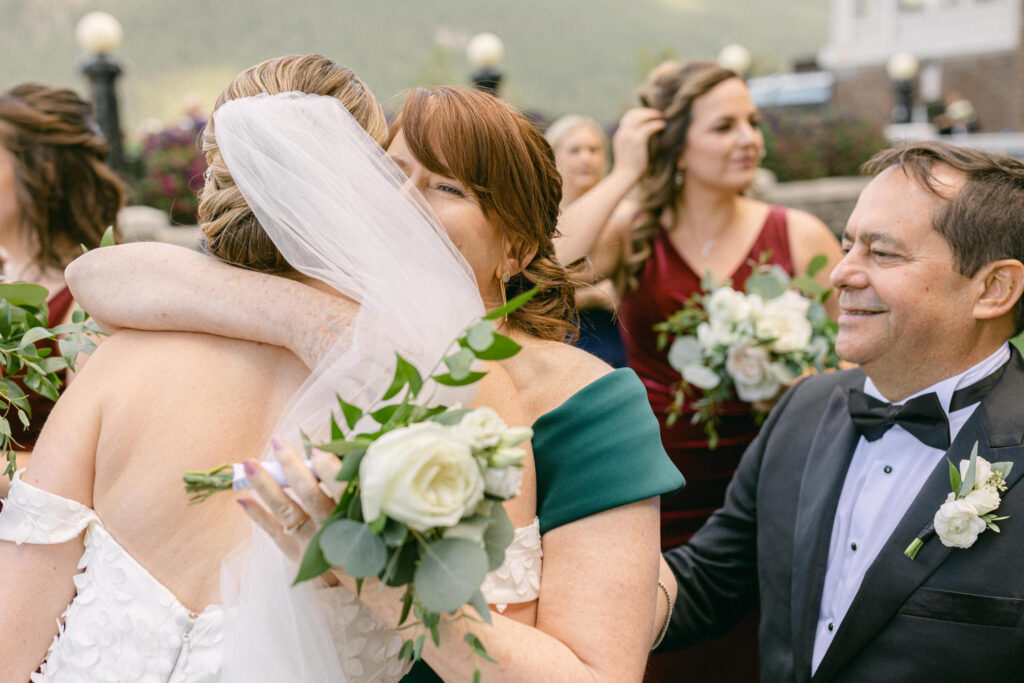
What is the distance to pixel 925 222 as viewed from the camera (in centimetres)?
225

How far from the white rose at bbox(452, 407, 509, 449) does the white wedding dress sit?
381 mm

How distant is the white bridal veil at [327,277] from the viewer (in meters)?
1.38

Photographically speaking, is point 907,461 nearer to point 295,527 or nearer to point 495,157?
point 495,157

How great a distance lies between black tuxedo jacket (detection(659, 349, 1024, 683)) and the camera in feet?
6.53

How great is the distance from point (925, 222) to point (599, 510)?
3.93ft

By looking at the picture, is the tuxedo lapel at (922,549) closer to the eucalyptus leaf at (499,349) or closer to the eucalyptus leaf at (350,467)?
the eucalyptus leaf at (499,349)

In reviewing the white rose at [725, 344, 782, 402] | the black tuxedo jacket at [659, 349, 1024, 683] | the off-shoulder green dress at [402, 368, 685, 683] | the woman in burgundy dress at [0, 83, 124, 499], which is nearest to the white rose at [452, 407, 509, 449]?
the off-shoulder green dress at [402, 368, 685, 683]

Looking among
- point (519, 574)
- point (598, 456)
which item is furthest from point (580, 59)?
point (519, 574)

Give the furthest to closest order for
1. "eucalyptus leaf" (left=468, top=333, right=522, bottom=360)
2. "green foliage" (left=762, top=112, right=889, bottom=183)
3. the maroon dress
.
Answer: "green foliage" (left=762, top=112, right=889, bottom=183) → the maroon dress → "eucalyptus leaf" (left=468, top=333, right=522, bottom=360)

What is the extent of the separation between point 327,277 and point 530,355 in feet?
1.43

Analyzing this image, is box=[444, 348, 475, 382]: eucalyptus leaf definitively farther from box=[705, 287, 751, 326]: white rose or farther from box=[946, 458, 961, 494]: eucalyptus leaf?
box=[705, 287, 751, 326]: white rose

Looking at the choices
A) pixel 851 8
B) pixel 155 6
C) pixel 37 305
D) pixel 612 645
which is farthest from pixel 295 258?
pixel 851 8

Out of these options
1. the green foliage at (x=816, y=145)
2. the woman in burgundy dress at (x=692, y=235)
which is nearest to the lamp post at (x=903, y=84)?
the green foliage at (x=816, y=145)

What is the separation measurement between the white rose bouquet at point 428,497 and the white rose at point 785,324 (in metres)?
2.42
